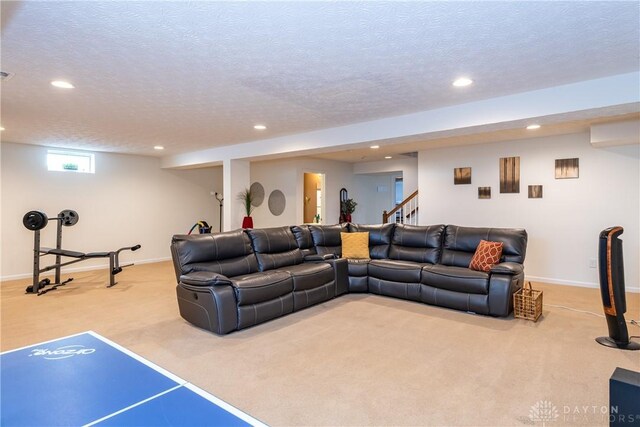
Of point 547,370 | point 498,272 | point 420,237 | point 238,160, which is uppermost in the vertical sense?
point 238,160

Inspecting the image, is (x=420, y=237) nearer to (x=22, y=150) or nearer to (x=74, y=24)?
(x=74, y=24)

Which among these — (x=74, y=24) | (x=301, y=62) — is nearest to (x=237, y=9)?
(x=301, y=62)

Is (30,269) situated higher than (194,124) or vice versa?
(194,124)

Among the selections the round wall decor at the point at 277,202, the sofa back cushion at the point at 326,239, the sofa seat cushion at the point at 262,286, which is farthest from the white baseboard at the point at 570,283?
the round wall decor at the point at 277,202

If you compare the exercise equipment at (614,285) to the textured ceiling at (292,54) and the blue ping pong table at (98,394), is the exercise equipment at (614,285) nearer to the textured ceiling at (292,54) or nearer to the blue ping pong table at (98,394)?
the textured ceiling at (292,54)

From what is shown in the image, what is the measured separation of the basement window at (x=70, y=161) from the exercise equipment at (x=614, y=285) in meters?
8.33

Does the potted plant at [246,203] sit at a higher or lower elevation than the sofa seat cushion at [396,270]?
higher

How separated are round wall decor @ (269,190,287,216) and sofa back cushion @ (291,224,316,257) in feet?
10.1

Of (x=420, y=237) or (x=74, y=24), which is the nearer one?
(x=74, y=24)

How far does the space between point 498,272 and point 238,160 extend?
4.81 meters

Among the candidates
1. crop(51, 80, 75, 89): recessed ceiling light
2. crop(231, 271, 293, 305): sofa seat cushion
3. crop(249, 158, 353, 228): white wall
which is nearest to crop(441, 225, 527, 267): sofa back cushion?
crop(231, 271, 293, 305): sofa seat cushion

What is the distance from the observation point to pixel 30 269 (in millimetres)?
6395

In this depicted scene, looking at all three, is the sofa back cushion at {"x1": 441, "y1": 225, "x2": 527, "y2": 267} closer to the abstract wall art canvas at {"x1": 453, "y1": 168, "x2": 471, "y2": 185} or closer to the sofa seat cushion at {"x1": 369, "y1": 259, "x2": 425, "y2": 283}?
the sofa seat cushion at {"x1": 369, "y1": 259, "x2": 425, "y2": 283}
